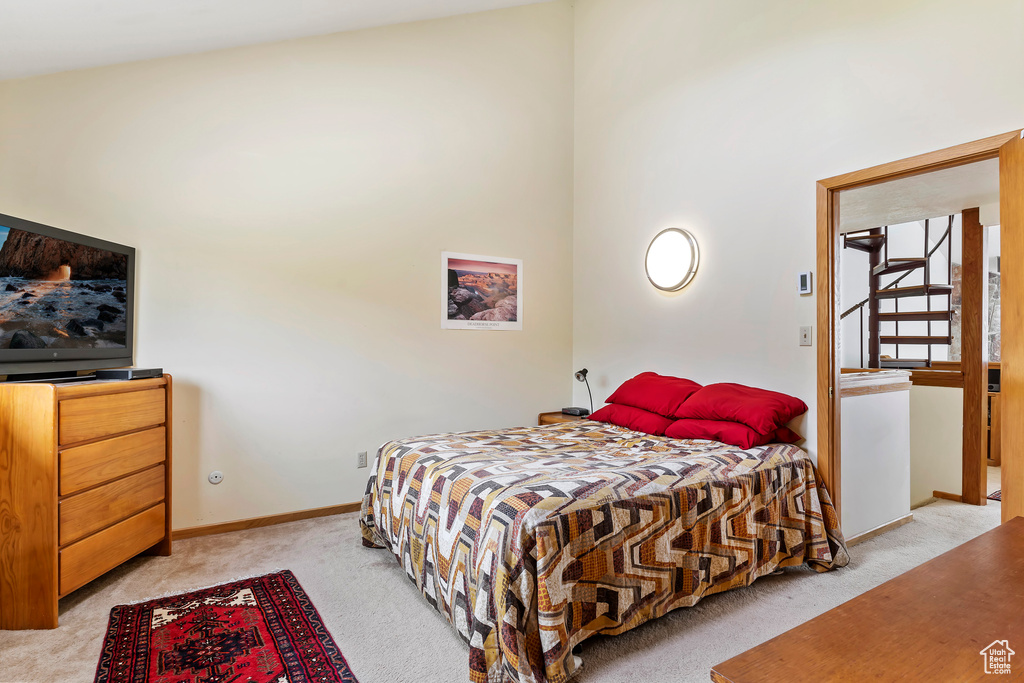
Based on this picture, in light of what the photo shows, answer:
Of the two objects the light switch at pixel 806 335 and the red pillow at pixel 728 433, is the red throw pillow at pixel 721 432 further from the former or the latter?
the light switch at pixel 806 335

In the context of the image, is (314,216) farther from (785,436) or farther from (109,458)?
(785,436)

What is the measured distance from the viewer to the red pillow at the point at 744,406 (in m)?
2.66

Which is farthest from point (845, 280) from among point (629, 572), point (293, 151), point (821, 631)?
point (821, 631)

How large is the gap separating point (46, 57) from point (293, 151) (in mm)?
1178

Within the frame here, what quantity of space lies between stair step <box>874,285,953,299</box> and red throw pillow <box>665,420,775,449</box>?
11.5 ft

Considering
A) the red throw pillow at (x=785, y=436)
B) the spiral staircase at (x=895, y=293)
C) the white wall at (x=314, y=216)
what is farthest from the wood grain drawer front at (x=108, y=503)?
the spiral staircase at (x=895, y=293)

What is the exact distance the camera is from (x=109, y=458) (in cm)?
237

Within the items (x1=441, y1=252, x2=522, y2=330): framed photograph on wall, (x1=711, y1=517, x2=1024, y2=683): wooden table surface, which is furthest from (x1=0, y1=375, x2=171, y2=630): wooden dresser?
(x1=711, y1=517, x2=1024, y2=683): wooden table surface

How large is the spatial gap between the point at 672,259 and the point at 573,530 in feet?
7.49

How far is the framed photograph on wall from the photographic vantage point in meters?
3.85

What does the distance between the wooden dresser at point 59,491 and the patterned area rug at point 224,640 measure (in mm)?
285

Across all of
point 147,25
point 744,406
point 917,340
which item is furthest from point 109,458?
point 917,340

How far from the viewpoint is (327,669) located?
1.79 m

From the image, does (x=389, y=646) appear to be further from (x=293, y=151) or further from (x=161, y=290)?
(x=293, y=151)
